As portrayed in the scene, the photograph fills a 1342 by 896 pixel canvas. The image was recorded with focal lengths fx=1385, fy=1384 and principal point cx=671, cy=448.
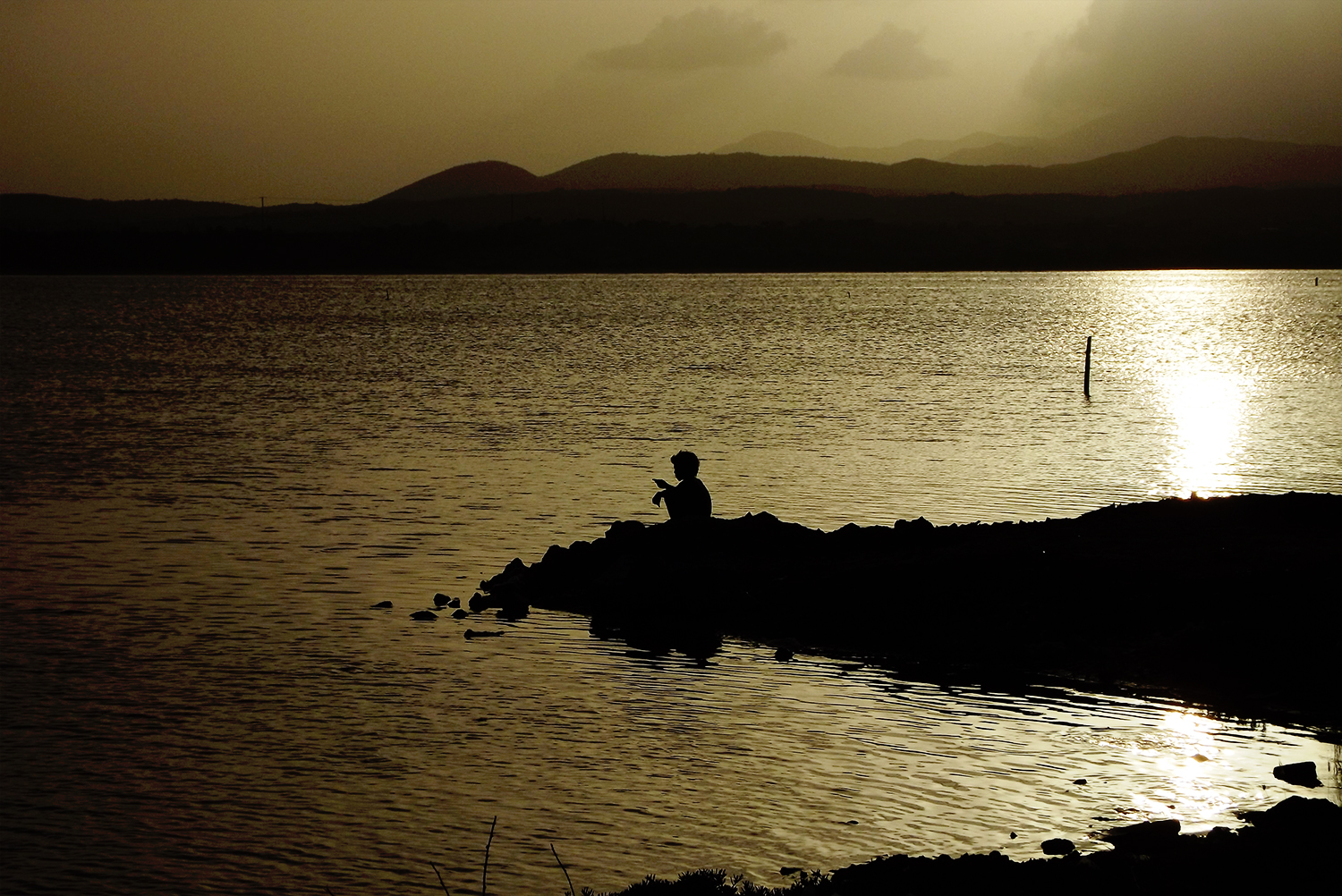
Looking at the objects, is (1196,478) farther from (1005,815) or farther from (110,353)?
(110,353)

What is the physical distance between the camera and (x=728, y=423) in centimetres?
5197

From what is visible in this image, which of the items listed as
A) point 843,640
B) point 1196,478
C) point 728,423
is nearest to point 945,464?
point 1196,478

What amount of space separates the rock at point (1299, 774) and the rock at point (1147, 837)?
2.67m

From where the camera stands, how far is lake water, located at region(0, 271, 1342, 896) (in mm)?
13930

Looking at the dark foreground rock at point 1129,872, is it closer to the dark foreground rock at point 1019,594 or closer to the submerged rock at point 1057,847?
the submerged rock at point 1057,847

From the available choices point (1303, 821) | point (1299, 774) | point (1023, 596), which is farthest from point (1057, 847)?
point (1023, 596)

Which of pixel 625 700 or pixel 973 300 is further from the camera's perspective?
pixel 973 300

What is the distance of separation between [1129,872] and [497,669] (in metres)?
10.9

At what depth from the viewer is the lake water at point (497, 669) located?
1393 centimetres

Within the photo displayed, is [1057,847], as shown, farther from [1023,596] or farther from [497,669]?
[497,669]

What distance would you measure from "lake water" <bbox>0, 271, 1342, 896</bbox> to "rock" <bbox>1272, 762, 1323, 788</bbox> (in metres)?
0.29

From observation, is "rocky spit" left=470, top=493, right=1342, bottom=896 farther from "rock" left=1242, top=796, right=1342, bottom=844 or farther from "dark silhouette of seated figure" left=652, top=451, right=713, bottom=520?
"rock" left=1242, top=796, right=1342, bottom=844

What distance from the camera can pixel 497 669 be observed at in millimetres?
19969

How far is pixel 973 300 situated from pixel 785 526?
16502cm
